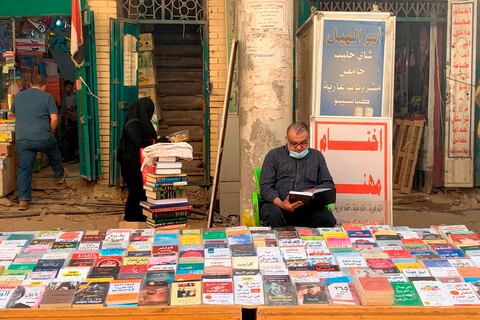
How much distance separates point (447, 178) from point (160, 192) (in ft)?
13.5

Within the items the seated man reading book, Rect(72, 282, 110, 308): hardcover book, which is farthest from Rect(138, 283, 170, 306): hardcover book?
the seated man reading book

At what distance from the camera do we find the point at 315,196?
4637mm

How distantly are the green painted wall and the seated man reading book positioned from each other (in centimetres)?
390

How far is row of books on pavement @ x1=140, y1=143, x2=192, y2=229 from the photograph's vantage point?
5.69 m

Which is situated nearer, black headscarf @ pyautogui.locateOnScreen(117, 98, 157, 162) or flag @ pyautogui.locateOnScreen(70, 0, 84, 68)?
black headscarf @ pyautogui.locateOnScreen(117, 98, 157, 162)

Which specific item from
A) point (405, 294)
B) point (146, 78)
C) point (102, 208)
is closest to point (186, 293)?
point (405, 294)

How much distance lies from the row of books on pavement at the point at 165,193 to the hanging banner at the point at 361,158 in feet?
4.33

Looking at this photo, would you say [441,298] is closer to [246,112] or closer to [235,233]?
[235,233]

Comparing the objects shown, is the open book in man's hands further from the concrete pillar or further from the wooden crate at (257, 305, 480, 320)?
the wooden crate at (257, 305, 480, 320)

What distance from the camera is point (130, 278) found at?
275 cm

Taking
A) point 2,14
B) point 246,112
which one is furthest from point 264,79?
point 2,14

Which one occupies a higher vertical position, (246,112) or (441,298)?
(246,112)

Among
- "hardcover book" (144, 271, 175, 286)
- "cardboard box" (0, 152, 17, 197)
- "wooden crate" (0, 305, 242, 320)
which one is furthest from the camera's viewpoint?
"cardboard box" (0, 152, 17, 197)

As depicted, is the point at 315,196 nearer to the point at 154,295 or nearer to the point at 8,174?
the point at 154,295
